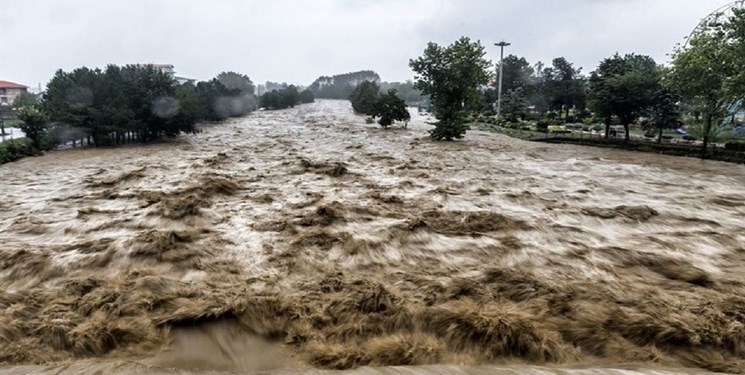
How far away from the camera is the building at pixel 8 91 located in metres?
79.8

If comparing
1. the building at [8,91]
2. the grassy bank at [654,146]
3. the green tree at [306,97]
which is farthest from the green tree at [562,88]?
the building at [8,91]

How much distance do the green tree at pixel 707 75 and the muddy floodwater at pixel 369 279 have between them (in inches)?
430

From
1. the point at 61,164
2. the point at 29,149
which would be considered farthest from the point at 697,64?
the point at 29,149

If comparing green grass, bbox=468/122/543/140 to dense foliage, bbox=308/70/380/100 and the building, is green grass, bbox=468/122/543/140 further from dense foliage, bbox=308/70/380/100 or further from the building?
dense foliage, bbox=308/70/380/100

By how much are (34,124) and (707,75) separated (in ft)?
142

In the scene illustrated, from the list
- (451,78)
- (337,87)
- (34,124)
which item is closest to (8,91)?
(34,124)

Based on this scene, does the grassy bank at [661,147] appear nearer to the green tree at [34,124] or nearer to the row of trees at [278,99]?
the green tree at [34,124]

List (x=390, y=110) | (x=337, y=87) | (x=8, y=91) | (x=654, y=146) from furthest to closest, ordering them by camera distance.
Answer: (x=337, y=87), (x=8, y=91), (x=390, y=110), (x=654, y=146)

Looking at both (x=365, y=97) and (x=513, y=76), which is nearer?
(x=365, y=97)

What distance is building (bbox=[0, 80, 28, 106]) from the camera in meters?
79.8

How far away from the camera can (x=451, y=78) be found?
37.4 meters

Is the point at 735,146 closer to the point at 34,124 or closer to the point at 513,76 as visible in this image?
the point at 34,124

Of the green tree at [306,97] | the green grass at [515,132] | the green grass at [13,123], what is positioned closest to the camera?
the green grass at [13,123]

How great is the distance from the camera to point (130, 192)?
1494 cm
